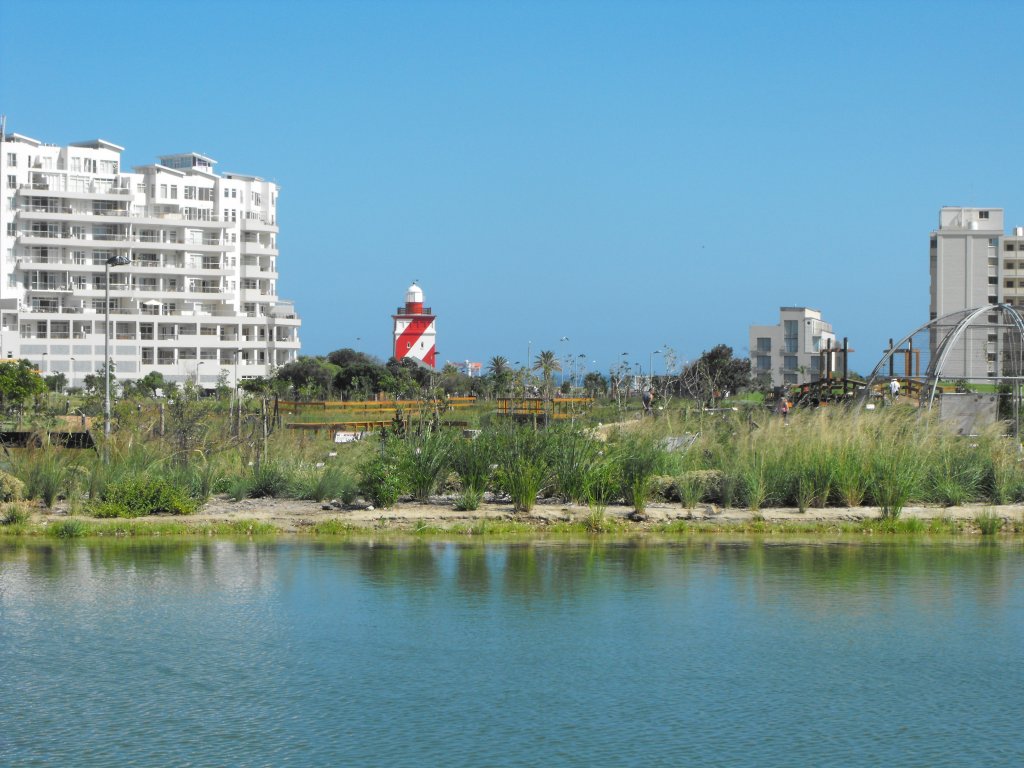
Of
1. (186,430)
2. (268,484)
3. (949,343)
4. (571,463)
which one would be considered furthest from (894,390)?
(186,430)

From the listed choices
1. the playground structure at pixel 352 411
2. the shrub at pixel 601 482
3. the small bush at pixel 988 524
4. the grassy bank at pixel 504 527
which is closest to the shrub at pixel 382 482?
the grassy bank at pixel 504 527

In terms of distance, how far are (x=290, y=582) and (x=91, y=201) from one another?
87.4m

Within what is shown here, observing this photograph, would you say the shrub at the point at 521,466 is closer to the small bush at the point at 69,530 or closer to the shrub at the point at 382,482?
the shrub at the point at 382,482

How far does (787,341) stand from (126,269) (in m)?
60.4

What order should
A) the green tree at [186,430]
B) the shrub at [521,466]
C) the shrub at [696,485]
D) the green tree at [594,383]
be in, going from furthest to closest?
1. the green tree at [594,383]
2. the green tree at [186,430]
3. the shrub at [696,485]
4. the shrub at [521,466]

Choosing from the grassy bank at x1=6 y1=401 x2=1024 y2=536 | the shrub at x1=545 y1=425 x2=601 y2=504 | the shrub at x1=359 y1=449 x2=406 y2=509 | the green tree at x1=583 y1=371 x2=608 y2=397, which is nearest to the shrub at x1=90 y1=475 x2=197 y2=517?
the grassy bank at x1=6 y1=401 x2=1024 y2=536

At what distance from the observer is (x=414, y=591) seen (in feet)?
44.8

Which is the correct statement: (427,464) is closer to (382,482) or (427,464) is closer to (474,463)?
(474,463)

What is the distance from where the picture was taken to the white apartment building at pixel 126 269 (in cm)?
9238

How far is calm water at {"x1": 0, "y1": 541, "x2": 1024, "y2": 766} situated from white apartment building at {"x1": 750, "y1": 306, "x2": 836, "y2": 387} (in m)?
103

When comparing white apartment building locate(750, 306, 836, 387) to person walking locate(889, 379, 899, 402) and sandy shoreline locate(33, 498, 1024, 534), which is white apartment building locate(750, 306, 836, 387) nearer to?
person walking locate(889, 379, 899, 402)

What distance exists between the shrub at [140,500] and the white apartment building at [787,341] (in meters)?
99.9

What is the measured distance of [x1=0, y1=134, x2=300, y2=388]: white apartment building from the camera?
92375 mm

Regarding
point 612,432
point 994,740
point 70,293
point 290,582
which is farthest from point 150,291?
point 994,740
